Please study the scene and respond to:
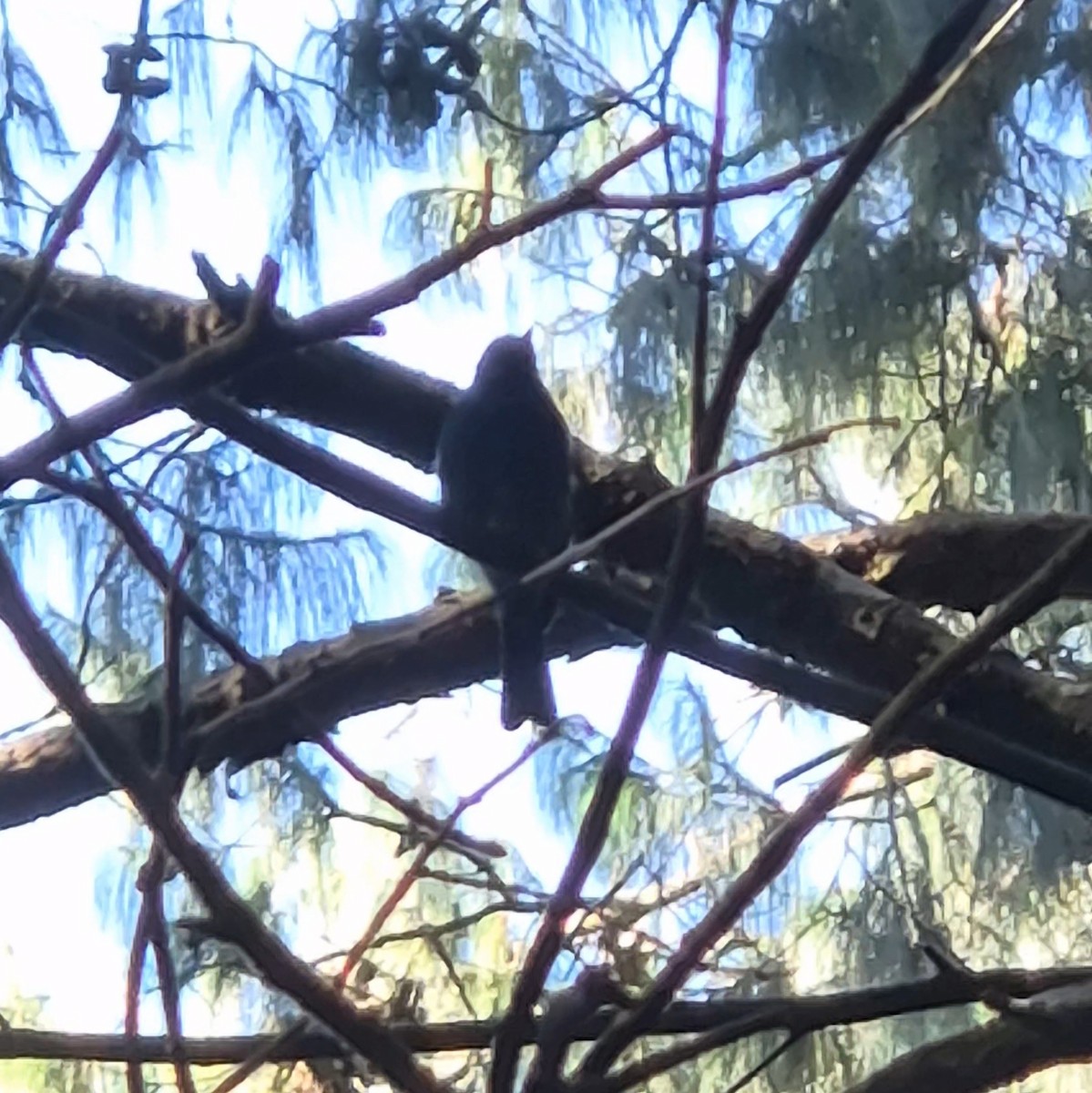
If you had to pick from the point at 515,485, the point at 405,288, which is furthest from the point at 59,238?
the point at 515,485

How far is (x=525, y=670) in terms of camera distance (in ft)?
5.78

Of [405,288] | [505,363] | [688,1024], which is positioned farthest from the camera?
[505,363]

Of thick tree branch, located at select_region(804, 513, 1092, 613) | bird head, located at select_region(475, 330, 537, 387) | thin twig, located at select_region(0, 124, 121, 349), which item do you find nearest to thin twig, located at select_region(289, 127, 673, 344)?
thin twig, located at select_region(0, 124, 121, 349)

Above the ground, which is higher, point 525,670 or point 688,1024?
point 525,670

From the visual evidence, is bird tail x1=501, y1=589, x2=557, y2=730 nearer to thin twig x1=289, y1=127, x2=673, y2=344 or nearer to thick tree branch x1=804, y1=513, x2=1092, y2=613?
thick tree branch x1=804, y1=513, x2=1092, y2=613

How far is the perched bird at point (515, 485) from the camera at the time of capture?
175cm

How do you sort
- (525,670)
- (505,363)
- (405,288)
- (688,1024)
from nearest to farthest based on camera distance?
(405,288) < (688,1024) < (525,670) < (505,363)

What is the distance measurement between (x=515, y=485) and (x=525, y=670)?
21 centimetres

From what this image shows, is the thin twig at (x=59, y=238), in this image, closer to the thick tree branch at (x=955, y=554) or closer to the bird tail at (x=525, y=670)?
the bird tail at (x=525, y=670)

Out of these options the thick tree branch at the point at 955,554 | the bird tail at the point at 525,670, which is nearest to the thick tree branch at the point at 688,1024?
the bird tail at the point at 525,670

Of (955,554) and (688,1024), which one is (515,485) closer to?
(955,554)

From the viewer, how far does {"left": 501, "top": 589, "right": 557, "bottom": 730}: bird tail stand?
170 cm

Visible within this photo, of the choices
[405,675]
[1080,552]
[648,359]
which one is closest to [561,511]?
[405,675]

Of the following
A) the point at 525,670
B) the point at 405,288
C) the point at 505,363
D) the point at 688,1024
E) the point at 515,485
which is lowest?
the point at 688,1024
